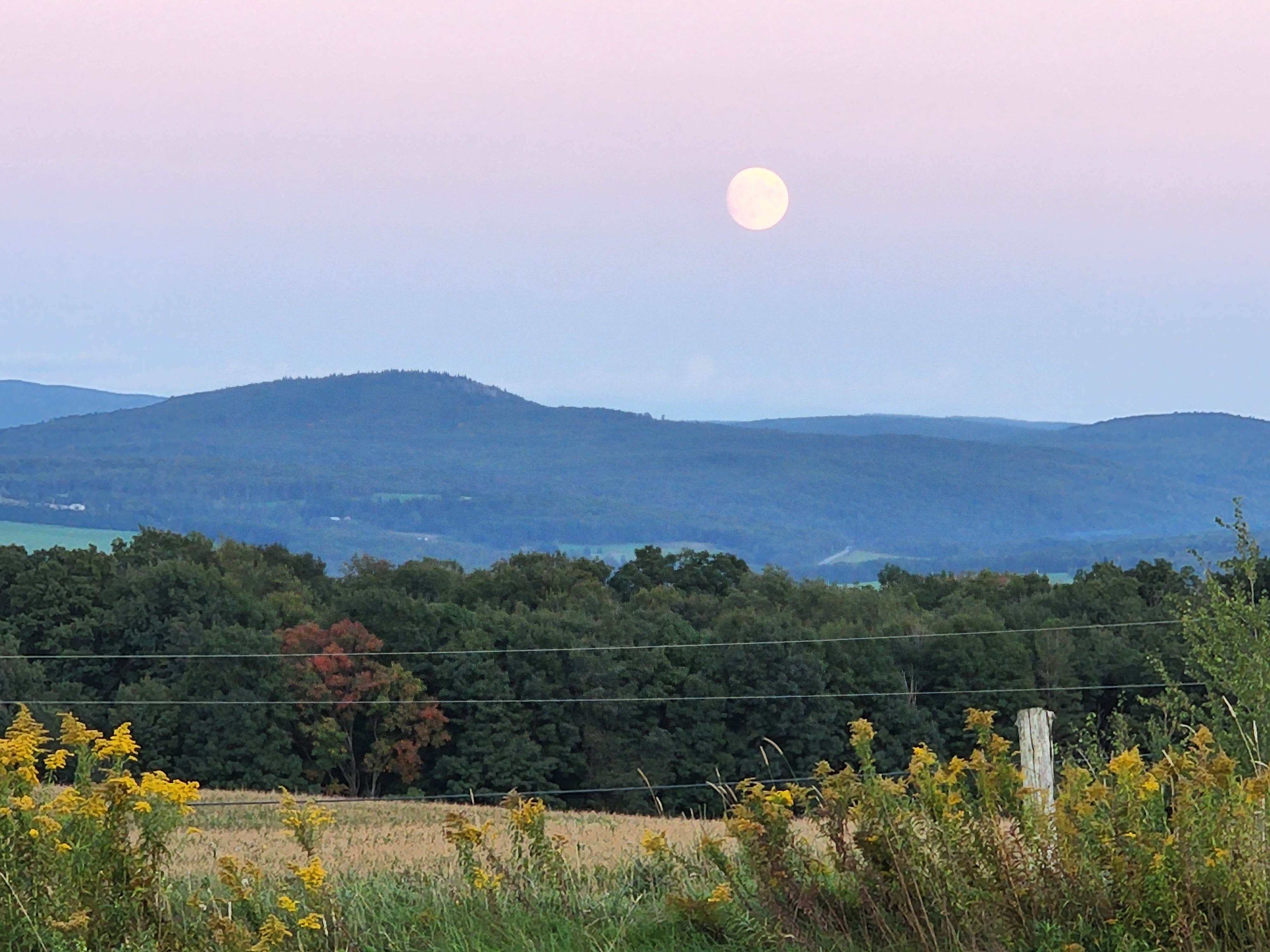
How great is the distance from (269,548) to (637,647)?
23974 millimetres

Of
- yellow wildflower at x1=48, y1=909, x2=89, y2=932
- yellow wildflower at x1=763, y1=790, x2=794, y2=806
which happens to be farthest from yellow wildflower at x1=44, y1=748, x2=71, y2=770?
yellow wildflower at x1=763, y1=790, x2=794, y2=806

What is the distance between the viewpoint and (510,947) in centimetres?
464

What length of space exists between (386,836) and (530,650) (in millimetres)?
24020

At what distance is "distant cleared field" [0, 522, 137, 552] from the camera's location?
163m

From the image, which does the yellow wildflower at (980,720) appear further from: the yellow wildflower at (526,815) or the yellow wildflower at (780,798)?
the yellow wildflower at (526,815)

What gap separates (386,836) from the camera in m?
19.0

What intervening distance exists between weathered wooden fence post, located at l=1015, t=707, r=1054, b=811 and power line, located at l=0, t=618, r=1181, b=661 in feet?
111

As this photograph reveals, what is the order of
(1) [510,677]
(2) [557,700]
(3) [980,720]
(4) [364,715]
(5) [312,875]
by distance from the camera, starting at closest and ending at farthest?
(5) [312,875], (3) [980,720], (2) [557,700], (4) [364,715], (1) [510,677]

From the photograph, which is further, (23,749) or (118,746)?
(23,749)

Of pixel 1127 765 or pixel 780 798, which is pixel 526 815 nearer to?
pixel 780 798

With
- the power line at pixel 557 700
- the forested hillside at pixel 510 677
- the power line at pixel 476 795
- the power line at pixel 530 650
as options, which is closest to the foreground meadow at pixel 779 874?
the power line at pixel 476 795

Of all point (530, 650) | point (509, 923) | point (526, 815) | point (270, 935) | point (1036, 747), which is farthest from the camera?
point (530, 650)

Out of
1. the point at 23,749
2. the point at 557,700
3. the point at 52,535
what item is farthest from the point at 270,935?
the point at 52,535

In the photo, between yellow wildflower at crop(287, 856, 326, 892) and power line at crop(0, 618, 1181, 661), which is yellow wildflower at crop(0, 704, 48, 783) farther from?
power line at crop(0, 618, 1181, 661)
